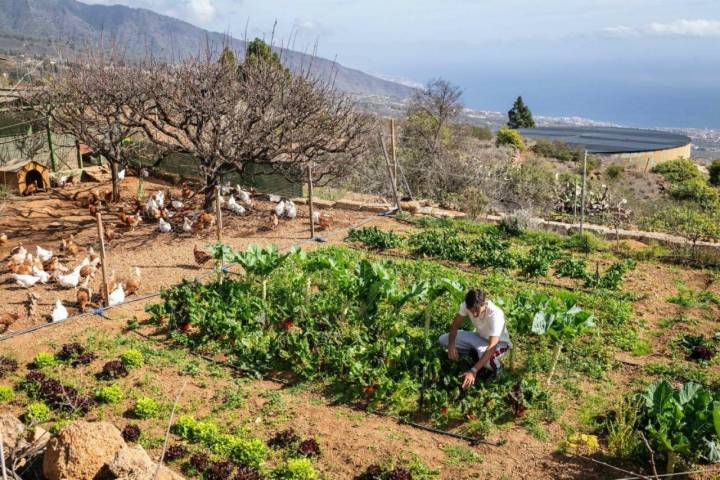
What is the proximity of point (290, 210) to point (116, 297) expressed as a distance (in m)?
5.00

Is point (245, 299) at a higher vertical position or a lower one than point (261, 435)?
higher

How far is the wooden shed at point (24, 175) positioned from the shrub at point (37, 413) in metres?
9.97

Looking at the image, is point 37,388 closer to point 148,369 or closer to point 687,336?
point 148,369

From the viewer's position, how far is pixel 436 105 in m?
28.2

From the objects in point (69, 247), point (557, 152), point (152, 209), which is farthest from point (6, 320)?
point (557, 152)

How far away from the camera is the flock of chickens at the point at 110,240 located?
8094 millimetres

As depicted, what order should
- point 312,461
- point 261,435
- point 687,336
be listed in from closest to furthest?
point 312,461 < point 261,435 < point 687,336

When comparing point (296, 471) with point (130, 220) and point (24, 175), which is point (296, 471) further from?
point (24, 175)

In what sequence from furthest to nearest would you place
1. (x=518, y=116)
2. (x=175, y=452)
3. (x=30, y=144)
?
(x=518, y=116) < (x=30, y=144) < (x=175, y=452)

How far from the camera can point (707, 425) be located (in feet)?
15.4

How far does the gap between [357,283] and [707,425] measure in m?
3.94

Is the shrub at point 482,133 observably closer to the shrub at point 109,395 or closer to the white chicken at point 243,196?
the white chicken at point 243,196

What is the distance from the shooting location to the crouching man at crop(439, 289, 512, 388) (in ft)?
18.9

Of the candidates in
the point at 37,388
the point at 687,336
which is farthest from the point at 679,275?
the point at 37,388
